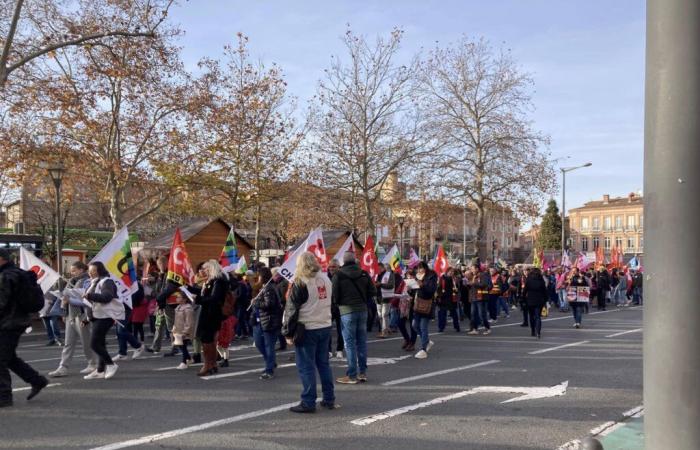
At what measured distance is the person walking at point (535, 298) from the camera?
49.2 ft

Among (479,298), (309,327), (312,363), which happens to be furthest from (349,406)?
(479,298)

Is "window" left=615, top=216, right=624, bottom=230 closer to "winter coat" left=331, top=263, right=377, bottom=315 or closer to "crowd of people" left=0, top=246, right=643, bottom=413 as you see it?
"crowd of people" left=0, top=246, right=643, bottom=413

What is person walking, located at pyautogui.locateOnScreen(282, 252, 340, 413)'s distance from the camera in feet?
23.6

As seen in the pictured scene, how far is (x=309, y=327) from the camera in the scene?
24.0ft

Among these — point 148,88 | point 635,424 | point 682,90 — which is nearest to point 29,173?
point 148,88

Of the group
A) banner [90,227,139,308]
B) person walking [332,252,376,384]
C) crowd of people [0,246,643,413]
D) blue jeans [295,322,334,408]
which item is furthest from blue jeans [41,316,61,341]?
blue jeans [295,322,334,408]

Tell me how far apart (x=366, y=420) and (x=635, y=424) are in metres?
2.73

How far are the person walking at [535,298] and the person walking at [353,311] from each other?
6946 millimetres

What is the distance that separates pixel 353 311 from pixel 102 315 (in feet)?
11.5

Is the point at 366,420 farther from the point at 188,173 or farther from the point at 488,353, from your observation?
the point at 188,173

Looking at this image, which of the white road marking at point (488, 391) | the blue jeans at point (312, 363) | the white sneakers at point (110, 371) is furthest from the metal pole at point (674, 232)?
the white sneakers at point (110, 371)

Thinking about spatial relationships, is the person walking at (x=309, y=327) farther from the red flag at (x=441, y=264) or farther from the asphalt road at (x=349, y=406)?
the red flag at (x=441, y=264)

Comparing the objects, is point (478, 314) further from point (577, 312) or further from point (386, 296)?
point (577, 312)

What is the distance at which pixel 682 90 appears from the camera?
9.03 ft
